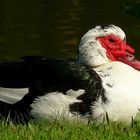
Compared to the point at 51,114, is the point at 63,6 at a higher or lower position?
lower

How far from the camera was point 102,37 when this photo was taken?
27.0ft

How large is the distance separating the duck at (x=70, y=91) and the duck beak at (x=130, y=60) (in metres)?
0.38

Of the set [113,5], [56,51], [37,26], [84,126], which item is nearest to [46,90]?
[84,126]

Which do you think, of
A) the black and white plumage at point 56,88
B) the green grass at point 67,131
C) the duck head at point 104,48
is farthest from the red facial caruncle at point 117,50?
the green grass at point 67,131

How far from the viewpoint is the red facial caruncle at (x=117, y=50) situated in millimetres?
8258

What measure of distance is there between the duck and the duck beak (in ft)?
1.25

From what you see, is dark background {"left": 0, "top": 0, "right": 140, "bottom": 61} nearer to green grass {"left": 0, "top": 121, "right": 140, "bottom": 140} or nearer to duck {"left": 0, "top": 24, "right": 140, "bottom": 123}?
duck {"left": 0, "top": 24, "right": 140, "bottom": 123}

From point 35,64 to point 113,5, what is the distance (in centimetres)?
2001

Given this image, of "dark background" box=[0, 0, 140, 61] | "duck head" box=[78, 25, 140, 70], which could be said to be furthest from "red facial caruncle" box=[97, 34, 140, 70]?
"dark background" box=[0, 0, 140, 61]

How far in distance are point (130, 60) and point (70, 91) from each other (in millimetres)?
1289

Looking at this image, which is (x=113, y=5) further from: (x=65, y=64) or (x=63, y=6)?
(x=65, y=64)

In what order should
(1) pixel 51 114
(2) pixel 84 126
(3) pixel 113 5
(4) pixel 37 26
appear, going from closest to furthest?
(2) pixel 84 126, (1) pixel 51 114, (4) pixel 37 26, (3) pixel 113 5

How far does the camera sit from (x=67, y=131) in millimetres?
6422

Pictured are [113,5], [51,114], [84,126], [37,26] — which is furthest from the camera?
[113,5]
